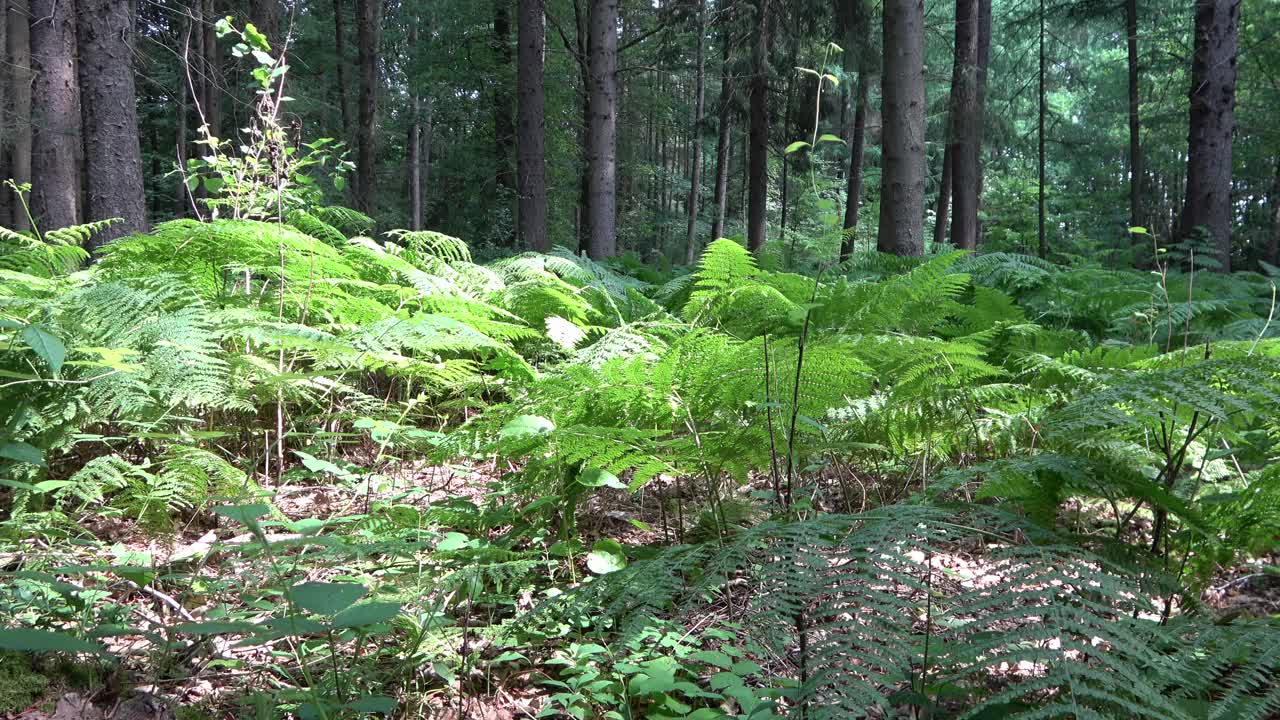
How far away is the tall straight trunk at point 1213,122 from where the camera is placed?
7.50m

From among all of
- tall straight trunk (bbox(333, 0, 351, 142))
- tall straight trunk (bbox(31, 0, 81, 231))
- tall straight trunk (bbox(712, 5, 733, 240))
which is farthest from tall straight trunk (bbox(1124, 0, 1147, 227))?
tall straight trunk (bbox(31, 0, 81, 231))

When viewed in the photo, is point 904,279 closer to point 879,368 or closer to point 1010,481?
point 879,368

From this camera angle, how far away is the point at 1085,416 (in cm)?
165

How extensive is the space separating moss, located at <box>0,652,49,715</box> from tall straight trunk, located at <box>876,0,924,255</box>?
5.95 m

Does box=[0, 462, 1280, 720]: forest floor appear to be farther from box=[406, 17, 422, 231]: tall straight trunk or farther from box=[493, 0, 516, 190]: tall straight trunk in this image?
box=[406, 17, 422, 231]: tall straight trunk

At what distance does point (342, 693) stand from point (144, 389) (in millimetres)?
1274

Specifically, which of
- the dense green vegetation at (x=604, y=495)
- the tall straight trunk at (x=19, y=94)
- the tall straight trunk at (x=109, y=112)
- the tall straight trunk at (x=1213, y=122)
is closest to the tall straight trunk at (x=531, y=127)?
the dense green vegetation at (x=604, y=495)

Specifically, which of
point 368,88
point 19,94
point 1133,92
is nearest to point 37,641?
point 368,88

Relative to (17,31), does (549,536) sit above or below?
below

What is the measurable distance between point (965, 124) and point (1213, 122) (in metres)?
3.81

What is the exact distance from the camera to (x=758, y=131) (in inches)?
519

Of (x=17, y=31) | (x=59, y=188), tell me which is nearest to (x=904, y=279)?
(x=59, y=188)

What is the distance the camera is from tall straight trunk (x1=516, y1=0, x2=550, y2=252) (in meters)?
8.91

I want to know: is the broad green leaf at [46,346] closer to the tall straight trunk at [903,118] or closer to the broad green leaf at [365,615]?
the broad green leaf at [365,615]
